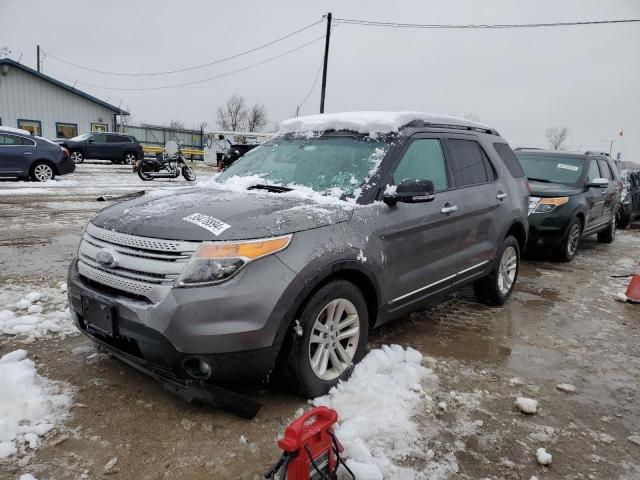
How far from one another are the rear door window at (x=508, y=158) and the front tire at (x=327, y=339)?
2892 mm

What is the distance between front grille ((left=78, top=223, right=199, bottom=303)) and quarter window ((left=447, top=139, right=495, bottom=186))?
8.92ft

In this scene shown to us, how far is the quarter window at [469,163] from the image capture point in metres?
4.42

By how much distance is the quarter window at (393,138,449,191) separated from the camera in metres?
3.72

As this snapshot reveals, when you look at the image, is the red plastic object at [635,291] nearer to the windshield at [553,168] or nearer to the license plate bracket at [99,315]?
the windshield at [553,168]

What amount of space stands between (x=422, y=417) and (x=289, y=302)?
1108 mm

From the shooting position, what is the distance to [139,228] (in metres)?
2.79

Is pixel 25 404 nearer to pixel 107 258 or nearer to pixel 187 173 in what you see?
pixel 107 258

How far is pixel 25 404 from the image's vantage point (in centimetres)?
284

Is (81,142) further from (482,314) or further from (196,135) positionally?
(482,314)

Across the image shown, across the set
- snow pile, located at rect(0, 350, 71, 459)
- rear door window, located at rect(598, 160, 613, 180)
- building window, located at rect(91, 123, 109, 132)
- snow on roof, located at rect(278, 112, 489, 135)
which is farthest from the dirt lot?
building window, located at rect(91, 123, 109, 132)

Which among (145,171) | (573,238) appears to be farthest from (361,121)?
(145,171)

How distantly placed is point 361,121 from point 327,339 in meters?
1.83

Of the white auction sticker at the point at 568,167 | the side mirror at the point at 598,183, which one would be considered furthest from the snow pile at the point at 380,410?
the white auction sticker at the point at 568,167

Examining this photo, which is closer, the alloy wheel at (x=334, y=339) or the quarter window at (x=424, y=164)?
the alloy wheel at (x=334, y=339)
